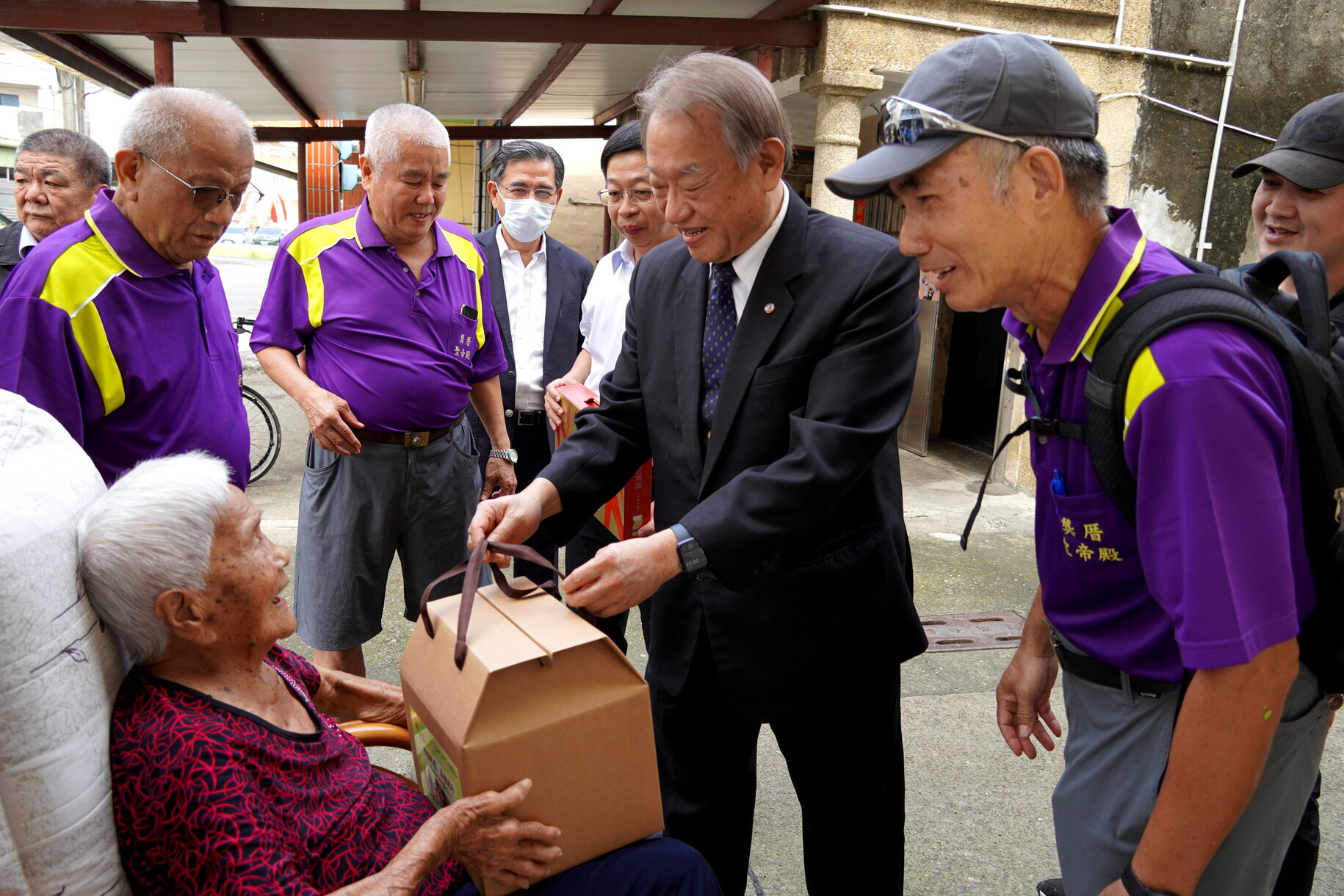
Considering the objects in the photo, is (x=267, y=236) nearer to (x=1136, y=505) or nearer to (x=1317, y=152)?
(x=1317, y=152)

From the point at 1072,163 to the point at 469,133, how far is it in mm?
8004

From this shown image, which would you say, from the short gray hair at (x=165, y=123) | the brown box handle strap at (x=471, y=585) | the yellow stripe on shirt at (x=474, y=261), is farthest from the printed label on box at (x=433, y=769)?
the yellow stripe on shirt at (x=474, y=261)

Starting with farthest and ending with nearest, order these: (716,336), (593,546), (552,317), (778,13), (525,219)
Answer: (778,13) → (525,219) → (552,317) → (593,546) → (716,336)

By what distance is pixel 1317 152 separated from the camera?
2264 mm

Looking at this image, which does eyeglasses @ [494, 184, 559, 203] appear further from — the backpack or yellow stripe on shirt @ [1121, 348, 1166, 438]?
yellow stripe on shirt @ [1121, 348, 1166, 438]

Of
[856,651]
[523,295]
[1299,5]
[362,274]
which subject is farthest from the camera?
[1299,5]

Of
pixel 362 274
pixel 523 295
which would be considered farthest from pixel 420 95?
pixel 362 274

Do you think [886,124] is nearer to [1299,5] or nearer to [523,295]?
[523,295]

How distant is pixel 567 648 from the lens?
142cm

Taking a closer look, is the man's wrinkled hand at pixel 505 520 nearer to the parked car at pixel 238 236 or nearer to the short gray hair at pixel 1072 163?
the short gray hair at pixel 1072 163

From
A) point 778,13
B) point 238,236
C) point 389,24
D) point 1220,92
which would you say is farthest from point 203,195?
point 238,236

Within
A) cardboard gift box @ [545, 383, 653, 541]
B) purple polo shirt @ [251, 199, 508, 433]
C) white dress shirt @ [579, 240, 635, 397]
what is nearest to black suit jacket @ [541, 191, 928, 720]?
cardboard gift box @ [545, 383, 653, 541]

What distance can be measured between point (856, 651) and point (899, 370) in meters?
0.58

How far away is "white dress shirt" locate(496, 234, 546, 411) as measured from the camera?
393cm
